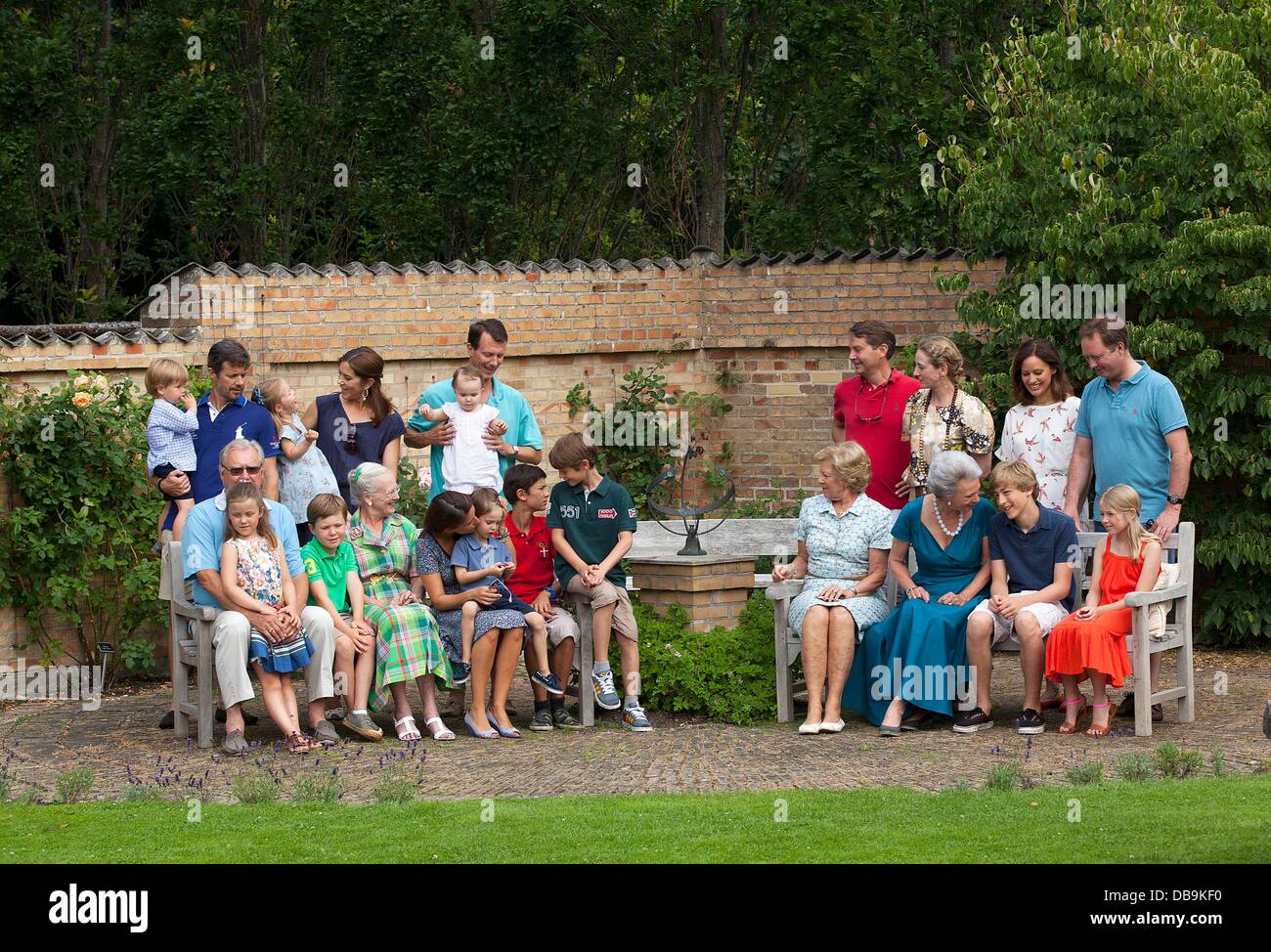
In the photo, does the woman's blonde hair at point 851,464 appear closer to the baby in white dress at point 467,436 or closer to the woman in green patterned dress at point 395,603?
the baby in white dress at point 467,436

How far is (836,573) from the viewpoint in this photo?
859 centimetres

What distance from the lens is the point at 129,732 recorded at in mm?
8773

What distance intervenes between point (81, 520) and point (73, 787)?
133 inches

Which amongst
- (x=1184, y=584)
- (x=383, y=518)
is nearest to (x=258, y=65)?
(x=383, y=518)

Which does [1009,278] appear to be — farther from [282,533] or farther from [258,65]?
[258,65]

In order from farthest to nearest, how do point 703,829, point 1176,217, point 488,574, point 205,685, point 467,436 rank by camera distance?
point 1176,217, point 467,436, point 488,574, point 205,685, point 703,829

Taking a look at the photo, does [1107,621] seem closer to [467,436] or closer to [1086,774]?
[1086,774]

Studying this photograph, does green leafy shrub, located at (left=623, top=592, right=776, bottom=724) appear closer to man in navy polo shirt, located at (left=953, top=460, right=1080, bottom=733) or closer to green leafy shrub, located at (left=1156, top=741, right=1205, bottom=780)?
man in navy polo shirt, located at (left=953, top=460, right=1080, bottom=733)

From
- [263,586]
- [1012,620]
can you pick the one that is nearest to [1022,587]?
[1012,620]

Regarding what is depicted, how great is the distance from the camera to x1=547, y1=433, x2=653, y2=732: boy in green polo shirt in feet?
28.3

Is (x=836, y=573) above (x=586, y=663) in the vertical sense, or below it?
above

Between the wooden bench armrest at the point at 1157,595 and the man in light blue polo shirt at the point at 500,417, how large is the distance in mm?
3174

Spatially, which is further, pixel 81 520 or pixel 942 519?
pixel 81 520

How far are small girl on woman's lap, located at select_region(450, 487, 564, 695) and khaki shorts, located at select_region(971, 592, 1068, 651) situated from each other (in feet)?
7.15
